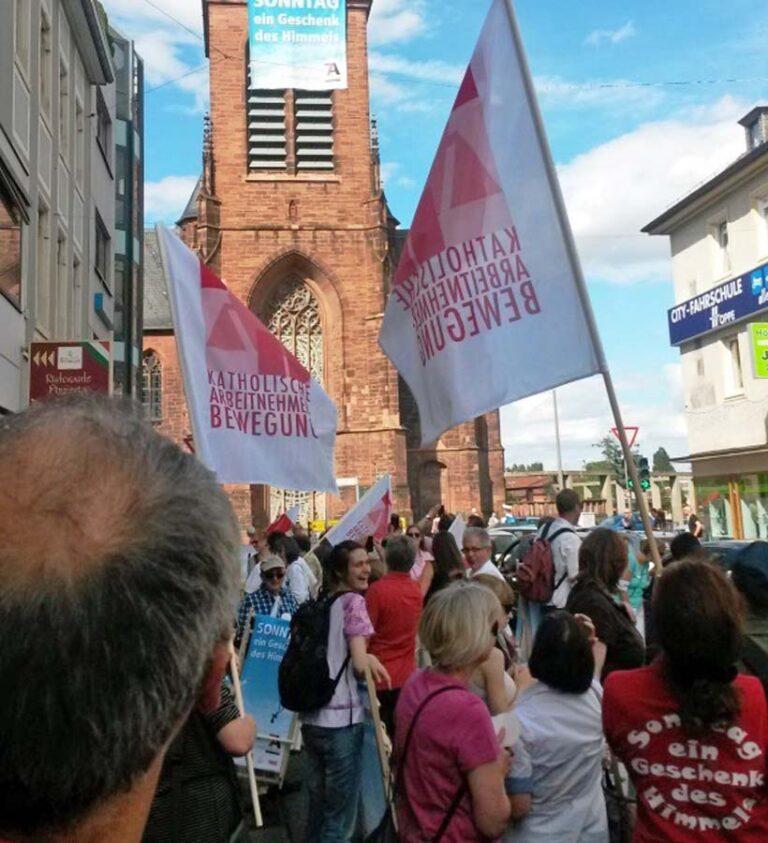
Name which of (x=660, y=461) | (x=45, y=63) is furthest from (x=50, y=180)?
(x=660, y=461)

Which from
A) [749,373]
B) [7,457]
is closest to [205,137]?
[749,373]

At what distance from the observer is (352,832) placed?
4.71 m

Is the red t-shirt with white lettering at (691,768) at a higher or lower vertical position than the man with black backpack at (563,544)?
lower

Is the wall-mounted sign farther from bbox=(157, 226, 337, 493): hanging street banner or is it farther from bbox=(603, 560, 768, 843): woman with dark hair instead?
bbox=(603, 560, 768, 843): woman with dark hair

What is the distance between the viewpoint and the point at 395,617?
554 cm

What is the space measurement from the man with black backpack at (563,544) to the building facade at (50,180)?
5.92 meters

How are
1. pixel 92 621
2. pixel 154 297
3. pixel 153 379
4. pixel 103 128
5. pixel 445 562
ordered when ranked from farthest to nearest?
pixel 154 297 → pixel 153 379 → pixel 103 128 → pixel 445 562 → pixel 92 621

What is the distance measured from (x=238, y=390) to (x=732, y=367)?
872 inches

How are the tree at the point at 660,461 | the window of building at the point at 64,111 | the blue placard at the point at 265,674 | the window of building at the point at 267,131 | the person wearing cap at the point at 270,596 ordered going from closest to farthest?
the blue placard at the point at 265,674 → the person wearing cap at the point at 270,596 → the window of building at the point at 64,111 → the window of building at the point at 267,131 → the tree at the point at 660,461

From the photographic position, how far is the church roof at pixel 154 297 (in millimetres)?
42812

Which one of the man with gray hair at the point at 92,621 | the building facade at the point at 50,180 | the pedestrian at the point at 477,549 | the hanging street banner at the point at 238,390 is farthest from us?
the building facade at the point at 50,180

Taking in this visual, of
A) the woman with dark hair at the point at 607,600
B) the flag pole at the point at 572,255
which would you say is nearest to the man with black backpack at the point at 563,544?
the woman with dark hair at the point at 607,600

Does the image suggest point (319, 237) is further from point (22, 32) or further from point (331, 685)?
point (331, 685)

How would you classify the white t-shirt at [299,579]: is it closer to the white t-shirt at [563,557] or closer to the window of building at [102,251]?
the white t-shirt at [563,557]
